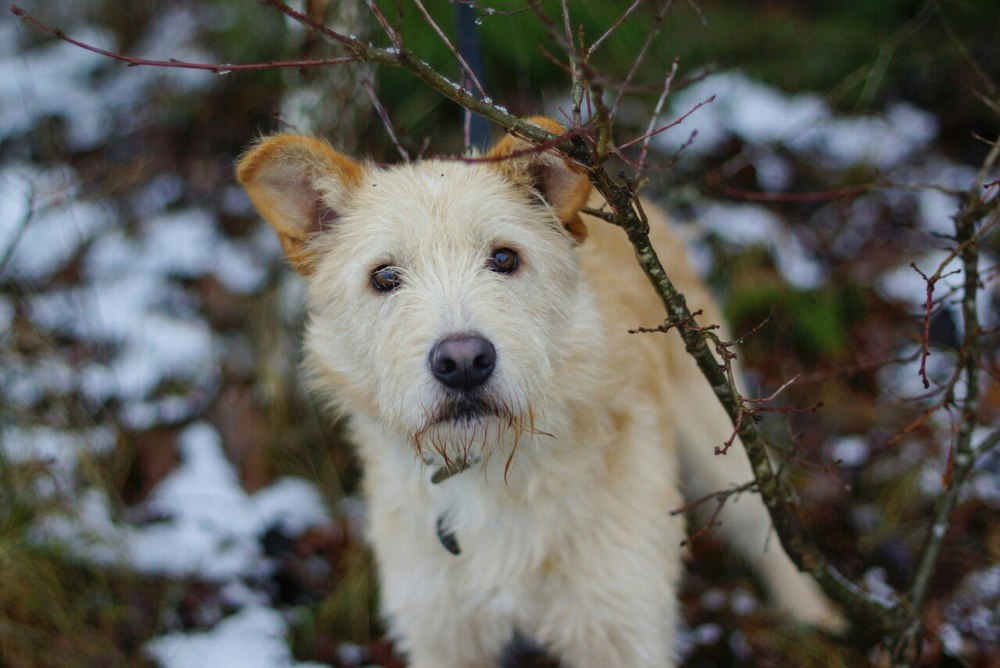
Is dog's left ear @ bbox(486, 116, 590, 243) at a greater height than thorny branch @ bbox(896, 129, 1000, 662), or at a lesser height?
greater

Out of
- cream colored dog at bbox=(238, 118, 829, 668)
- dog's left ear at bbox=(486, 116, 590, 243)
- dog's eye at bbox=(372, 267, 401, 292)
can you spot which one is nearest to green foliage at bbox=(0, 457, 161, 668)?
cream colored dog at bbox=(238, 118, 829, 668)

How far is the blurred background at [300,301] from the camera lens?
12.7ft

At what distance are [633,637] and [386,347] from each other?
4.48 ft

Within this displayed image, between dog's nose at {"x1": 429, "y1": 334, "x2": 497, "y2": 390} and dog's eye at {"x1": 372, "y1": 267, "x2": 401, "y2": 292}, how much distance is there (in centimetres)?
47

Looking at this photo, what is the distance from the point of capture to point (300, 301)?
4910 millimetres

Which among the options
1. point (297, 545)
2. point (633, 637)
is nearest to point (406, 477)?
point (633, 637)

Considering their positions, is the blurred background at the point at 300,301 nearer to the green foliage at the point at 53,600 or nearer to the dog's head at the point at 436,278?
the green foliage at the point at 53,600

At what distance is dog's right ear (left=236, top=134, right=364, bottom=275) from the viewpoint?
2.59 m

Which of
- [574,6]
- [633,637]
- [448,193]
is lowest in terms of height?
Answer: [633,637]

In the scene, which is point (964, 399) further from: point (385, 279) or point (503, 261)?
point (385, 279)

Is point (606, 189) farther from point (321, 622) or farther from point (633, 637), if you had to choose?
point (321, 622)

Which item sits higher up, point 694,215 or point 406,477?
point 694,215

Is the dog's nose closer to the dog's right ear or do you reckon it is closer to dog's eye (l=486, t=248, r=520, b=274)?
dog's eye (l=486, t=248, r=520, b=274)

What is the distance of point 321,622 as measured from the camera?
3973 millimetres
